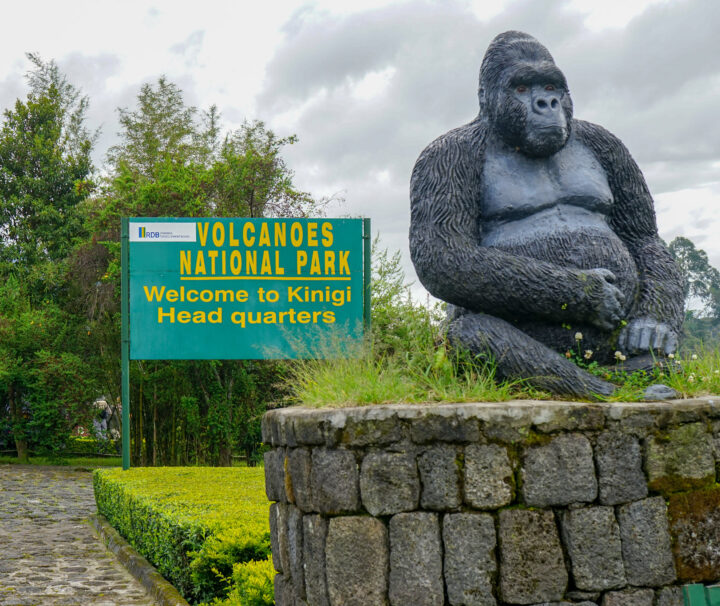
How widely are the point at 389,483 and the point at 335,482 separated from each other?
21cm

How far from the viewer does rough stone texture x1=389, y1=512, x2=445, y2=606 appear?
2982mm

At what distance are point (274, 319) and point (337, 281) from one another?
31.9 inches

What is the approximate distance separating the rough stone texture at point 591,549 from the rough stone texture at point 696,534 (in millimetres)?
239

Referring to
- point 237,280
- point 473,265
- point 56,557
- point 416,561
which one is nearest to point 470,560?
point 416,561

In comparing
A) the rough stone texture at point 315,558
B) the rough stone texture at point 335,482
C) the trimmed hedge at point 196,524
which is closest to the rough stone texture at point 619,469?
the rough stone texture at point 335,482

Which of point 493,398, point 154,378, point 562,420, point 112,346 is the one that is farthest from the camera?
point 112,346

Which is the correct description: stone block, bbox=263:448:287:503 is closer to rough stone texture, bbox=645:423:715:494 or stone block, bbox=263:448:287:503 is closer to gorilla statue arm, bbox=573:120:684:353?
rough stone texture, bbox=645:423:715:494

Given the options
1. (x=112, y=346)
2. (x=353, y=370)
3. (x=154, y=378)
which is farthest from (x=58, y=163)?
(x=353, y=370)

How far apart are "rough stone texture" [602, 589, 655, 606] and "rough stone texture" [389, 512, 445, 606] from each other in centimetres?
57

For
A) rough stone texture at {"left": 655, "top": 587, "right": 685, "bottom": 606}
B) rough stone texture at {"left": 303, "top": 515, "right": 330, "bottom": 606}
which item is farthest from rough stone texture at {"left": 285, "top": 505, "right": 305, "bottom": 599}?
rough stone texture at {"left": 655, "top": 587, "right": 685, "bottom": 606}

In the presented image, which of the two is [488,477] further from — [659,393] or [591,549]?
[659,393]

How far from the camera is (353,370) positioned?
11.9 ft

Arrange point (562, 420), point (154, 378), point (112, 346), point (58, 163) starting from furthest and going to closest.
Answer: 1. point (58, 163)
2. point (112, 346)
3. point (154, 378)
4. point (562, 420)

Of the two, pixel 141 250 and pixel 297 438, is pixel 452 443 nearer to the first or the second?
pixel 297 438
